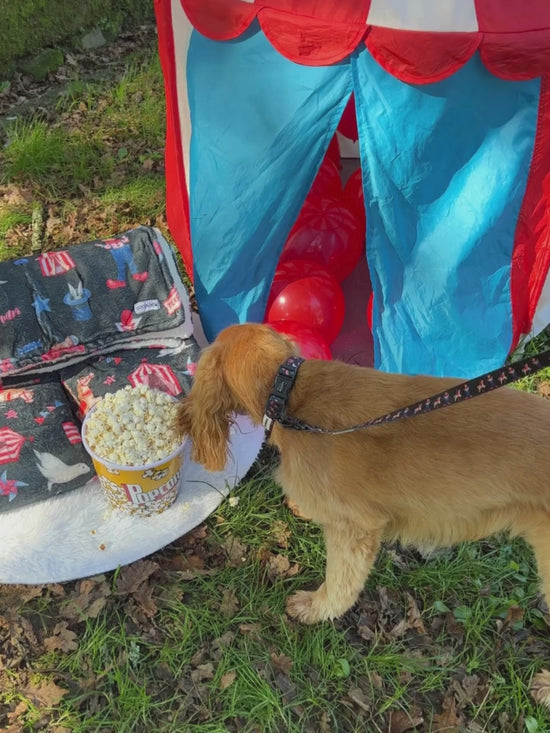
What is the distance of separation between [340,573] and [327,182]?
8.99 ft

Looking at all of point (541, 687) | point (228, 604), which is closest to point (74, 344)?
point (228, 604)

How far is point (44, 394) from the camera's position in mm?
3074

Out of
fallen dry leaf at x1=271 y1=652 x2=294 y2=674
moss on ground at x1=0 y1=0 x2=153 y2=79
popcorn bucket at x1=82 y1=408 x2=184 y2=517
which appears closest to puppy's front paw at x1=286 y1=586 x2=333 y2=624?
fallen dry leaf at x1=271 y1=652 x2=294 y2=674

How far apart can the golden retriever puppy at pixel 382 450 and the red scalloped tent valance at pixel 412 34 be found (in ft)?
4.57

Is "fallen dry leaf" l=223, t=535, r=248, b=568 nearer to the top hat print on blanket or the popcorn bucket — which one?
the popcorn bucket

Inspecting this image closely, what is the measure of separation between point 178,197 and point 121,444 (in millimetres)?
1808

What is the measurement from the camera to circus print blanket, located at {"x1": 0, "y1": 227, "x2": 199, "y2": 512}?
291cm

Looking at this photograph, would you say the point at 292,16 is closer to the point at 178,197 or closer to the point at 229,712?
the point at 178,197

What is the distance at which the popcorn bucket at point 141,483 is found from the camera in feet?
8.52

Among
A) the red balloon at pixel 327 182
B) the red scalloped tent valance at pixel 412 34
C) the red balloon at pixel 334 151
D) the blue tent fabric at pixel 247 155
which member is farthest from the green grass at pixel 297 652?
the red balloon at pixel 334 151

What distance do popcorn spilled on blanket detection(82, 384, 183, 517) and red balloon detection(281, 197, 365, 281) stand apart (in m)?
1.50

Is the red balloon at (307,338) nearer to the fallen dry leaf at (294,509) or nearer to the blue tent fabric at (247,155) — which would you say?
the blue tent fabric at (247,155)

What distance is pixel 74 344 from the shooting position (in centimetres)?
323

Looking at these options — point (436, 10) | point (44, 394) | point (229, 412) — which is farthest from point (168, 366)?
point (436, 10)
